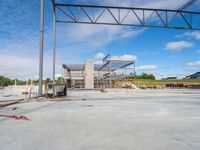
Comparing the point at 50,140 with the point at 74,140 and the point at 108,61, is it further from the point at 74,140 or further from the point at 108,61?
the point at 108,61

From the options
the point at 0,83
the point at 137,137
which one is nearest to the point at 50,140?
the point at 137,137

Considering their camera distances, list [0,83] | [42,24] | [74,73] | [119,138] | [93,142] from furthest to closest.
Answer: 1. [0,83]
2. [74,73]
3. [42,24]
4. [119,138]
5. [93,142]

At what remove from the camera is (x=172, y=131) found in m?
5.42

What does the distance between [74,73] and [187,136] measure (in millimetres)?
56567

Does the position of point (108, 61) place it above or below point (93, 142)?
above

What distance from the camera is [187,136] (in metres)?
4.90

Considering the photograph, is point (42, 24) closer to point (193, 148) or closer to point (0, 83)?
point (193, 148)

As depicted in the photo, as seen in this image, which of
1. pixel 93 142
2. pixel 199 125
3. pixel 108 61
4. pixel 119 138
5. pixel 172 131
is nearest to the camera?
pixel 93 142

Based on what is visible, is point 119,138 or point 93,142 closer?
point 93,142

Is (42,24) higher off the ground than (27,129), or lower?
higher

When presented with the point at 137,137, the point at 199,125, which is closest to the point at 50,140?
the point at 137,137

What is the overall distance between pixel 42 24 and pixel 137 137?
16.6m

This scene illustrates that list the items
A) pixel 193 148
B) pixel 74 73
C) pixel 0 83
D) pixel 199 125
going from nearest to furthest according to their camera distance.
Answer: pixel 193 148 < pixel 199 125 < pixel 74 73 < pixel 0 83

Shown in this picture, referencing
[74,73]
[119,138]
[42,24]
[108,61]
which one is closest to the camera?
[119,138]
